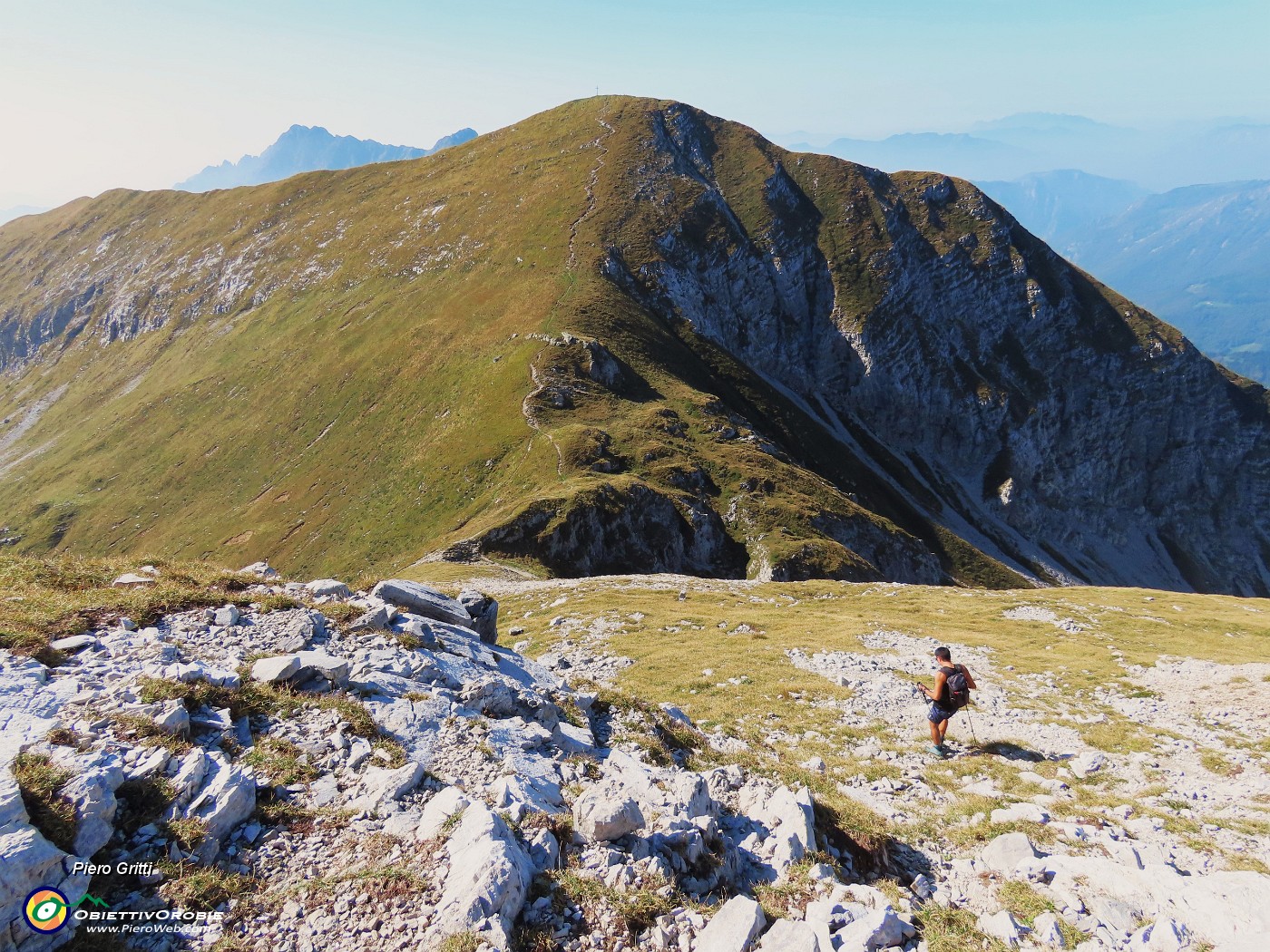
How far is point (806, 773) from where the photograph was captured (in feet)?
49.6

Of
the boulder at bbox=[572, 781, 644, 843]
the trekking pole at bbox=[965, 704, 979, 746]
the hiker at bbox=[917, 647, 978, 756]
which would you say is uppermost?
the boulder at bbox=[572, 781, 644, 843]

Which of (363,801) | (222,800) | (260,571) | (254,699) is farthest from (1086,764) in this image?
(260,571)

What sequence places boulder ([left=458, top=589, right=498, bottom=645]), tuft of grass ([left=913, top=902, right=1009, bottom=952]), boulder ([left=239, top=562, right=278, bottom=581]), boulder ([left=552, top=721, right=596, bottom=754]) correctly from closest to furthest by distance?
tuft of grass ([left=913, top=902, right=1009, bottom=952]) → boulder ([left=552, top=721, right=596, bottom=754]) → boulder ([left=239, top=562, right=278, bottom=581]) → boulder ([left=458, top=589, right=498, bottom=645])

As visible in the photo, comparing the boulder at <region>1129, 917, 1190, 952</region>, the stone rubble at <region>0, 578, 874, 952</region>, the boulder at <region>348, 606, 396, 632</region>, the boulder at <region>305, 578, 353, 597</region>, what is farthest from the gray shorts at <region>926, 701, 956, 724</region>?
the boulder at <region>305, 578, 353, 597</region>

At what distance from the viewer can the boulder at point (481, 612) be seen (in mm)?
21719

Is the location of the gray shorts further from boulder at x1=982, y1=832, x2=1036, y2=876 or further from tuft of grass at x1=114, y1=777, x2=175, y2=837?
tuft of grass at x1=114, y1=777, x2=175, y2=837

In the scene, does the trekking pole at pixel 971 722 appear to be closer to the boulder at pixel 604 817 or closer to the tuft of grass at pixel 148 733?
the boulder at pixel 604 817

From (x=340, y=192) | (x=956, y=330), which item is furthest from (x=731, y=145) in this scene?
(x=340, y=192)

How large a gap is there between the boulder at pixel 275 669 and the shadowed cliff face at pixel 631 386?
138 feet

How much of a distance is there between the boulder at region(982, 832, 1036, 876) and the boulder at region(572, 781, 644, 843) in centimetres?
653

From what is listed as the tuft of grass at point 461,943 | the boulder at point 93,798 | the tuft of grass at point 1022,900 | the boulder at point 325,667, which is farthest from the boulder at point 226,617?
the tuft of grass at point 1022,900

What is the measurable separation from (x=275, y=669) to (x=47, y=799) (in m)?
4.95

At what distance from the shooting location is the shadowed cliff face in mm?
74188

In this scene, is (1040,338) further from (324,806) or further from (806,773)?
(324,806)
